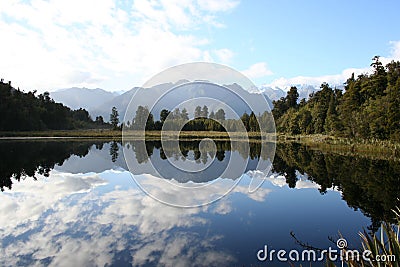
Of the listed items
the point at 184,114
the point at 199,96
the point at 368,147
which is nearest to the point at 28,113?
the point at 368,147

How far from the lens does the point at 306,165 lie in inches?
696

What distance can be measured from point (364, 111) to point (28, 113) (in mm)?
47363

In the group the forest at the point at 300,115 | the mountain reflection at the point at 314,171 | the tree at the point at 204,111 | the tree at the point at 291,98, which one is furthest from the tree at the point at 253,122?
the tree at the point at 291,98

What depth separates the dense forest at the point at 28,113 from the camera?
162ft

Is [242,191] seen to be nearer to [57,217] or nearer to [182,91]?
[182,91]

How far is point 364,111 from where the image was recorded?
2625 centimetres

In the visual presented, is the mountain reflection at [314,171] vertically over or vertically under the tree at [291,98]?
under

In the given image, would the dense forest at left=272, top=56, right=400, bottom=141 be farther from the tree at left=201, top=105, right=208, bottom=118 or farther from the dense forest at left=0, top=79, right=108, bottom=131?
the dense forest at left=0, top=79, right=108, bottom=131

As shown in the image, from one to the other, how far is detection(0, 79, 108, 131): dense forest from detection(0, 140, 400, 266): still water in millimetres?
40407

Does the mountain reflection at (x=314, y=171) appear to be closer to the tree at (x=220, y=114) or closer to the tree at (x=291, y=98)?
the tree at (x=220, y=114)

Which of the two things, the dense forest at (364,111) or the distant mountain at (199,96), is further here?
the dense forest at (364,111)

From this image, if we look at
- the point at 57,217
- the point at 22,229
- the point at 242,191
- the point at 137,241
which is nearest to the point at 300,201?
the point at 242,191

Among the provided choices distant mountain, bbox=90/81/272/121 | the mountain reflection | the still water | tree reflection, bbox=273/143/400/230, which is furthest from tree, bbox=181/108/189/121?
tree reflection, bbox=273/143/400/230

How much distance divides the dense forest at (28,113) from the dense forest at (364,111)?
130 ft
